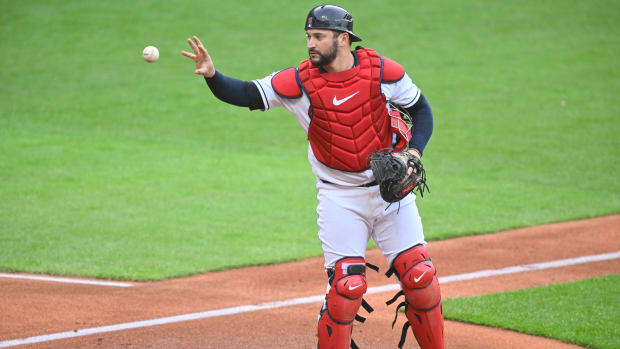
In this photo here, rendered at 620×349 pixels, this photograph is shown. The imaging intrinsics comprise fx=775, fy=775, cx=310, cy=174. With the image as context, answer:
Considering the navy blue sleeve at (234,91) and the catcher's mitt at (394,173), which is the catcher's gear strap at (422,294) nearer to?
the catcher's mitt at (394,173)

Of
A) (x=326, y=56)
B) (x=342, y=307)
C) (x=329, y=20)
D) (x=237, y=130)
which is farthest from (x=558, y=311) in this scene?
(x=237, y=130)

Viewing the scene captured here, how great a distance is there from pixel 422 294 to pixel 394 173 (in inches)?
32.0

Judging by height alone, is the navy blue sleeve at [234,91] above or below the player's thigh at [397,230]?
above

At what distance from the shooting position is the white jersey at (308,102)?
4.89 m

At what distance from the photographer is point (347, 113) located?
15.7 ft

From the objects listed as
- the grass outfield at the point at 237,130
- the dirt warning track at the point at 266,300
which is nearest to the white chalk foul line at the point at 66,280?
the dirt warning track at the point at 266,300

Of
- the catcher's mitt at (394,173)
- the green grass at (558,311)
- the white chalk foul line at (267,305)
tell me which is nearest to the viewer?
the catcher's mitt at (394,173)

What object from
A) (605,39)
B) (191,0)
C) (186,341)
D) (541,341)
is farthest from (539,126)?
(191,0)

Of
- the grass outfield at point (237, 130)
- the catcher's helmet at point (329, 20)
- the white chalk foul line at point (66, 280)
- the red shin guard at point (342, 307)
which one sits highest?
the catcher's helmet at point (329, 20)

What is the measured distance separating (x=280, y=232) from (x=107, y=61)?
1203cm

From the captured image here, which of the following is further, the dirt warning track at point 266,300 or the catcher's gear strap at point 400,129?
the dirt warning track at point 266,300

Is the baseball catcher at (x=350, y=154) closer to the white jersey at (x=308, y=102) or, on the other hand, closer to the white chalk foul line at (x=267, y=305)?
the white jersey at (x=308, y=102)

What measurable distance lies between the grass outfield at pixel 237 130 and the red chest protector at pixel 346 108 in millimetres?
3448

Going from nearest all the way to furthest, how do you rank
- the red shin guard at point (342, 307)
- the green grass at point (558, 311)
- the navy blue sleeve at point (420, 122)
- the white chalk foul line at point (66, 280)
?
1. the red shin guard at point (342, 307)
2. the navy blue sleeve at point (420, 122)
3. the green grass at point (558, 311)
4. the white chalk foul line at point (66, 280)
